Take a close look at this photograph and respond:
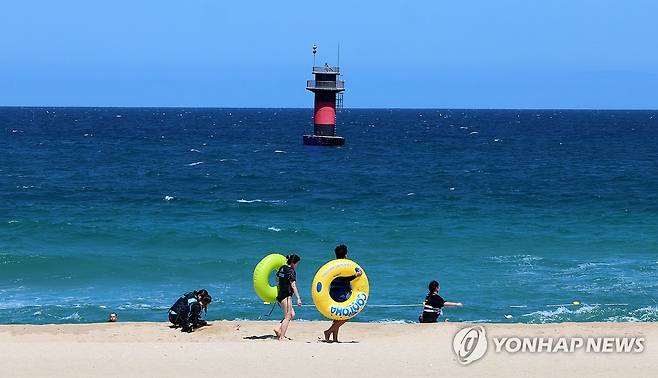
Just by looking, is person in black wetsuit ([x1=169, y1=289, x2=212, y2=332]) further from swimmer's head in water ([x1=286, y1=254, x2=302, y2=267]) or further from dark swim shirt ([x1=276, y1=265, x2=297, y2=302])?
swimmer's head in water ([x1=286, y1=254, x2=302, y2=267])

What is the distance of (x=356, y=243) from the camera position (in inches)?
1307

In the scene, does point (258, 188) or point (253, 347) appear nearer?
point (253, 347)

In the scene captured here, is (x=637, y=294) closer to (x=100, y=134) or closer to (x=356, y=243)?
(x=356, y=243)

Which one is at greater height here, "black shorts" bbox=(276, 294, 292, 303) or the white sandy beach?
"black shorts" bbox=(276, 294, 292, 303)

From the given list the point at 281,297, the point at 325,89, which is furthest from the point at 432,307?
the point at 325,89

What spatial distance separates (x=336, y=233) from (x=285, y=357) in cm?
2132

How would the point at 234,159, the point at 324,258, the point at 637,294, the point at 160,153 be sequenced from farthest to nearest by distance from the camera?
the point at 160,153, the point at 234,159, the point at 324,258, the point at 637,294

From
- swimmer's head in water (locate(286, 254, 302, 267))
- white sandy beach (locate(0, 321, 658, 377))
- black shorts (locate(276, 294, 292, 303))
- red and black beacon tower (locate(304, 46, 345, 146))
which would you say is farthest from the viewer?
Answer: red and black beacon tower (locate(304, 46, 345, 146))

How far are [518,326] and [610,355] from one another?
12.2 ft

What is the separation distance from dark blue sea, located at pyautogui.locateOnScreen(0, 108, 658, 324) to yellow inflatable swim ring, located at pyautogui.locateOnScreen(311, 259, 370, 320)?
22.5 feet

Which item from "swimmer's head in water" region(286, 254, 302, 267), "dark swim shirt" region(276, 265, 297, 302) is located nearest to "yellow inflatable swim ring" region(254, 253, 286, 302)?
"dark swim shirt" region(276, 265, 297, 302)

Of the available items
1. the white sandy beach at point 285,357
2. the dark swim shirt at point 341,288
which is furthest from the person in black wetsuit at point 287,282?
the white sandy beach at point 285,357

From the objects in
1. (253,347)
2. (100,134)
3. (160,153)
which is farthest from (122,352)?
(100,134)

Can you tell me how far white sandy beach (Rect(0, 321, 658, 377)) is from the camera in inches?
519
